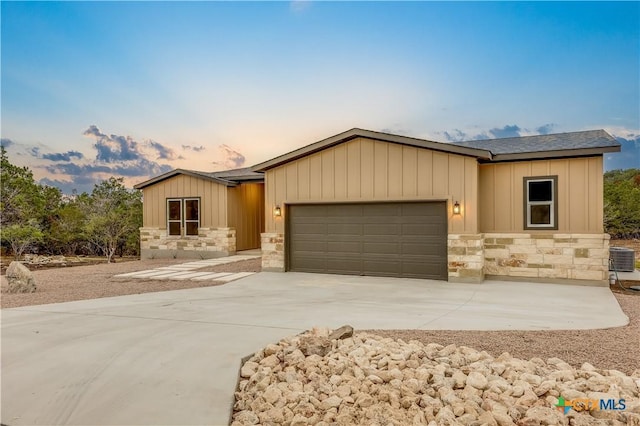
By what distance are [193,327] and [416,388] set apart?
2.95 m

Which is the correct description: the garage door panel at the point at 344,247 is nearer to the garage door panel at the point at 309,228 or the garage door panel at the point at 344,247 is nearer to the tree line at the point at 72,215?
the garage door panel at the point at 309,228

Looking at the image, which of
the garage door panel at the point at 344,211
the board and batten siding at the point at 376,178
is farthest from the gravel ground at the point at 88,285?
the garage door panel at the point at 344,211

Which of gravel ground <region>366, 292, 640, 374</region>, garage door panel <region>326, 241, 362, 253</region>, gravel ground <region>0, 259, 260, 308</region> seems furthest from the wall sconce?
gravel ground <region>0, 259, 260, 308</region>

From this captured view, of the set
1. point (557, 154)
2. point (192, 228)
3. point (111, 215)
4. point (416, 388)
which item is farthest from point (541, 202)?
point (111, 215)

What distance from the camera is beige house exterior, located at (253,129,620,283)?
333 inches

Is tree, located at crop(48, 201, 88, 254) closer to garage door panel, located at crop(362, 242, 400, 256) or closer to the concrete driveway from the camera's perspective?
the concrete driveway

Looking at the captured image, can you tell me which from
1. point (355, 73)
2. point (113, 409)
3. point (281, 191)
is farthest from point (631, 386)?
point (355, 73)

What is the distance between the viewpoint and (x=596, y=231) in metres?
8.36

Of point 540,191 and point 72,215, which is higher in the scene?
point 540,191

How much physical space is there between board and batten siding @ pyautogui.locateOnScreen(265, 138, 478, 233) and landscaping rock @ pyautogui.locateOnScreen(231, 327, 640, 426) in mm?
5652

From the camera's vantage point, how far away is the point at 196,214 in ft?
49.2

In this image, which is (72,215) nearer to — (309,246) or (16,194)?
(16,194)

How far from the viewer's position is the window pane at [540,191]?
349 inches

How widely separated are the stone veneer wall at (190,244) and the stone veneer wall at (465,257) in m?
8.66
